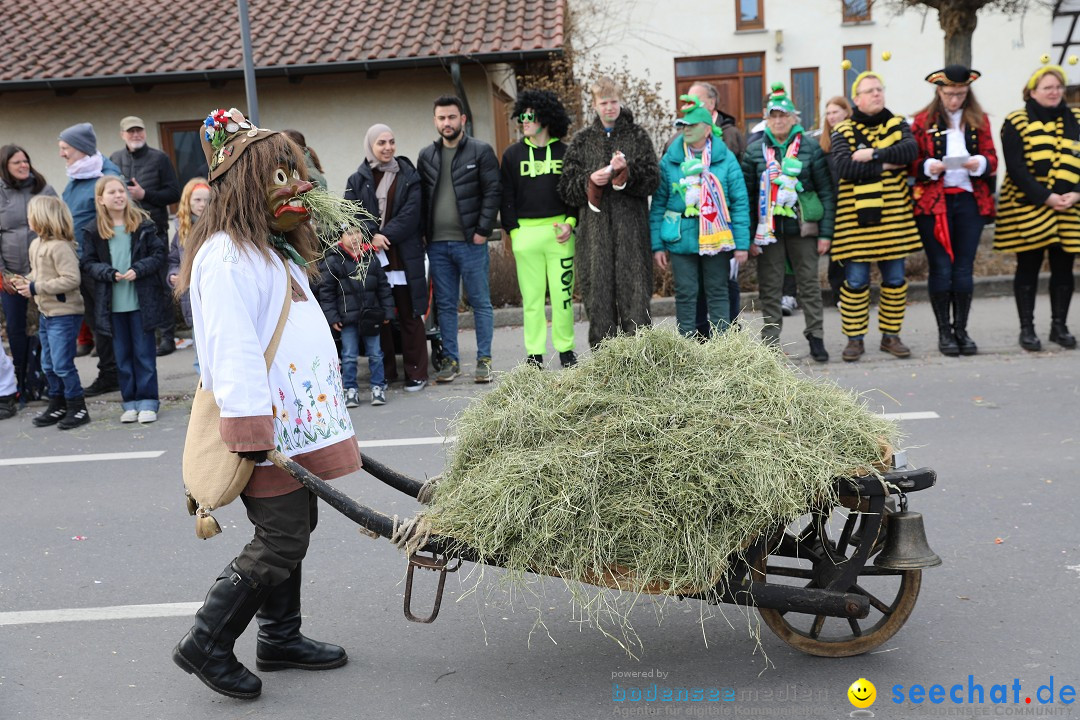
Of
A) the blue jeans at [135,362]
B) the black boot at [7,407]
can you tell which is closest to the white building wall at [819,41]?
the blue jeans at [135,362]

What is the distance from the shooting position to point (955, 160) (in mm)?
8227

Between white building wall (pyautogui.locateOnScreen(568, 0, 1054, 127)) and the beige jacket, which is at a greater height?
white building wall (pyautogui.locateOnScreen(568, 0, 1054, 127))

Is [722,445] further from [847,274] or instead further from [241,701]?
[847,274]

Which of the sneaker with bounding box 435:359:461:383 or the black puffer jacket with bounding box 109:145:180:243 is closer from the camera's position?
the sneaker with bounding box 435:359:461:383

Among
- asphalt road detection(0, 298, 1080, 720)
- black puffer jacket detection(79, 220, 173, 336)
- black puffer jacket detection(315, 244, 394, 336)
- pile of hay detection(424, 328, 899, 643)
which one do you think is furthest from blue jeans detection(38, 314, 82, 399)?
pile of hay detection(424, 328, 899, 643)

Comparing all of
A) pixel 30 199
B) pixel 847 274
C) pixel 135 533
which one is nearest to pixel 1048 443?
pixel 847 274

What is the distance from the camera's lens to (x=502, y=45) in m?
14.2

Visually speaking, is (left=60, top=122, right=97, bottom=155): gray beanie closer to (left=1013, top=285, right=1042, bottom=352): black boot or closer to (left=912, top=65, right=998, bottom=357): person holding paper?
(left=912, top=65, right=998, bottom=357): person holding paper

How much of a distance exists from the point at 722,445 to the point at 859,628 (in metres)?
0.99

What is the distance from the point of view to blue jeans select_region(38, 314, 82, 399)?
26.1ft

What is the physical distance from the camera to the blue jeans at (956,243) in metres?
8.42

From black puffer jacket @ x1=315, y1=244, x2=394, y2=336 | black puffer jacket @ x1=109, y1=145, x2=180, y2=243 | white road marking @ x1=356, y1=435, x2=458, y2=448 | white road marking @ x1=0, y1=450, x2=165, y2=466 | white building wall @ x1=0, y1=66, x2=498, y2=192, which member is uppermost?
white building wall @ x1=0, y1=66, x2=498, y2=192

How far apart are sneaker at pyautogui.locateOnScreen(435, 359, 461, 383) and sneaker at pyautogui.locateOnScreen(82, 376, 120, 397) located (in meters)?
3.06

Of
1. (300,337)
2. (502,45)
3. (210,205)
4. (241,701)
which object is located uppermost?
(502,45)
